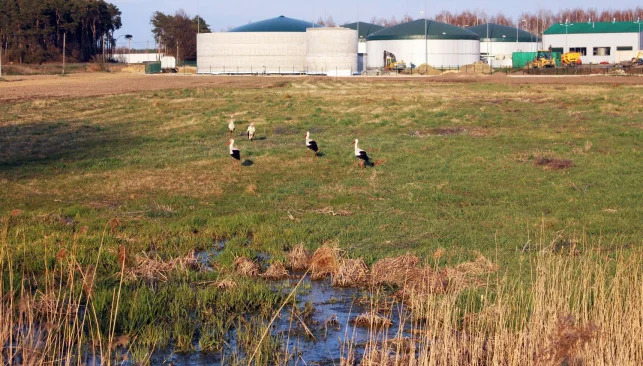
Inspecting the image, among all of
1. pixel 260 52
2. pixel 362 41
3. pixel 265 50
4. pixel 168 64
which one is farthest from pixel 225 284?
pixel 362 41

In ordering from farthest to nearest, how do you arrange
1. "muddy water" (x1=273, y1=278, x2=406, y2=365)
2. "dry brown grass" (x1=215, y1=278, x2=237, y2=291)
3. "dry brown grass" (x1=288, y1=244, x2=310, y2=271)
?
"dry brown grass" (x1=288, y1=244, x2=310, y2=271)
"dry brown grass" (x1=215, y1=278, x2=237, y2=291)
"muddy water" (x1=273, y1=278, x2=406, y2=365)

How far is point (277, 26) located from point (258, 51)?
5.81 m

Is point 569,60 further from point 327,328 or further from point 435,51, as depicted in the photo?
point 327,328

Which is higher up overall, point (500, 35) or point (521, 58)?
point (500, 35)

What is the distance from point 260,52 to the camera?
382 ft

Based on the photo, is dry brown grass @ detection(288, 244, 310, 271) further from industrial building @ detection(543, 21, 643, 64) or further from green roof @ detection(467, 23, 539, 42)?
green roof @ detection(467, 23, 539, 42)

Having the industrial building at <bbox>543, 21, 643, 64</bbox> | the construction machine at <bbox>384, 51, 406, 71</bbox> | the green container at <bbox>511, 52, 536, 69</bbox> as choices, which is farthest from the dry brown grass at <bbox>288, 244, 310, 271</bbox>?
the industrial building at <bbox>543, 21, 643, 64</bbox>

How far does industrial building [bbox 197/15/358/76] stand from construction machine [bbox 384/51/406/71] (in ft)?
14.2

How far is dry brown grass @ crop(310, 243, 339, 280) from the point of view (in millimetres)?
12297

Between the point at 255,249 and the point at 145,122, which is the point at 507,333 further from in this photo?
the point at 145,122

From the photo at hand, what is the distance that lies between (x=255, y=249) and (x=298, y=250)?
106 cm

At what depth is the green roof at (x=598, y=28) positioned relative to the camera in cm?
11838

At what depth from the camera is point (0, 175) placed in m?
20.1

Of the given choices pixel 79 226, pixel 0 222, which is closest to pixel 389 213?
pixel 79 226
